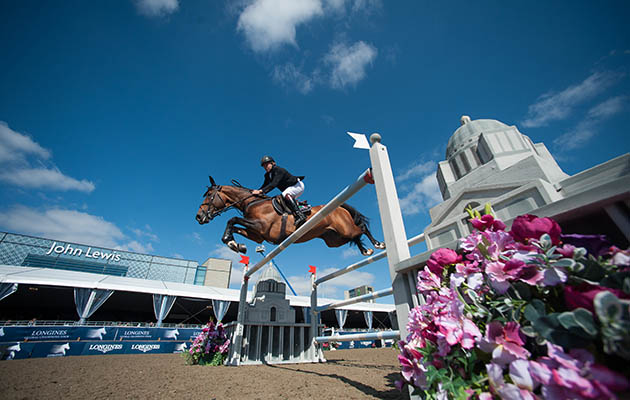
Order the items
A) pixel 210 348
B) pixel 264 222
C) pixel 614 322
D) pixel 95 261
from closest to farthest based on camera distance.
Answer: pixel 614 322 < pixel 264 222 < pixel 210 348 < pixel 95 261

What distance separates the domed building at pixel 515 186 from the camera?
2.34ft

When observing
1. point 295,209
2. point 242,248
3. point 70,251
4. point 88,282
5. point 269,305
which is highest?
point 70,251

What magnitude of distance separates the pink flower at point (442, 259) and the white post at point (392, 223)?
403mm

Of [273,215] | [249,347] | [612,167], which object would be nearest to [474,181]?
[612,167]

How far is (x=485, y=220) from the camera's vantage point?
32.0 inches

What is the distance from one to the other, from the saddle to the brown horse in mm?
63

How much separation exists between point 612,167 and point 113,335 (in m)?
12.7

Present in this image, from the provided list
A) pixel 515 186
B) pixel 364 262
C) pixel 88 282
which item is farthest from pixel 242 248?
pixel 88 282

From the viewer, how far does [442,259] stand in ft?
2.90

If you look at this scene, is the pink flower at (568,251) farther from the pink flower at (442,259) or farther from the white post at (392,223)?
the white post at (392,223)

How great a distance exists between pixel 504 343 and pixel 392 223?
901mm

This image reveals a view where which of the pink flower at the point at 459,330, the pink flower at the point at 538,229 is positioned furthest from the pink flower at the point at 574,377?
the pink flower at the point at 538,229

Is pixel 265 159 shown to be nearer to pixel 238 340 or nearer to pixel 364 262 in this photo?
pixel 364 262

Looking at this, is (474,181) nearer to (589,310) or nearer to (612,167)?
(612,167)
